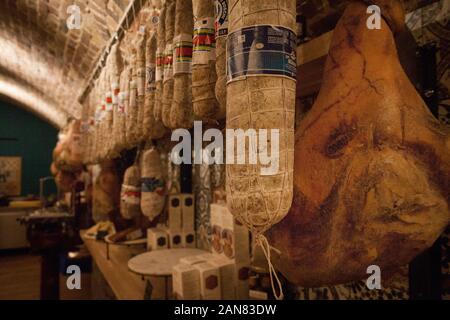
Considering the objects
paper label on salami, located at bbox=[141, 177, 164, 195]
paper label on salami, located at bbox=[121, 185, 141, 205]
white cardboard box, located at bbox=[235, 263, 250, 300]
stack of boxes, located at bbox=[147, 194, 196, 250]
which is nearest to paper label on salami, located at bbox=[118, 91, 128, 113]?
paper label on salami, located at bbox=[141, 177, 164, 195]

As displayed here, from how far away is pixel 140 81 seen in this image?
5.61 feet

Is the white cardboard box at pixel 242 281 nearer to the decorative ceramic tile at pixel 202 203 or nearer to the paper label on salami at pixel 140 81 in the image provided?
the decorative ceramic tile at pixel 202 203

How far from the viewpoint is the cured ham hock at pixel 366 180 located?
0.77 m

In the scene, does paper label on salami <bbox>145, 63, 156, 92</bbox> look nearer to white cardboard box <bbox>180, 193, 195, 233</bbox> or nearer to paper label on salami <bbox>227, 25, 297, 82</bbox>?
paper label on salami <bbox>227, 25, 297, 82</bbox>

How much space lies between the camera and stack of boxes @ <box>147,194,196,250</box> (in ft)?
7.88

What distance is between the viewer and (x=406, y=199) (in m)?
0.77

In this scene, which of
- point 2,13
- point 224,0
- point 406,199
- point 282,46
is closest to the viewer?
point 282,46

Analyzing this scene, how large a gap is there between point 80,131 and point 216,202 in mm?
2808

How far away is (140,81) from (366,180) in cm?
130

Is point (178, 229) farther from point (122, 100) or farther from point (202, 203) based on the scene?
point (122, 100)

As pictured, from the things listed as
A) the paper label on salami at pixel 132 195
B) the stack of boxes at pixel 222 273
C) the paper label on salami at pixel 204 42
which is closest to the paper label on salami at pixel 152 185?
the paper label on salami at pixel 132 195

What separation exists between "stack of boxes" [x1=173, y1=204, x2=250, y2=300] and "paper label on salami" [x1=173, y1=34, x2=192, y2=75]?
89 centimetres
